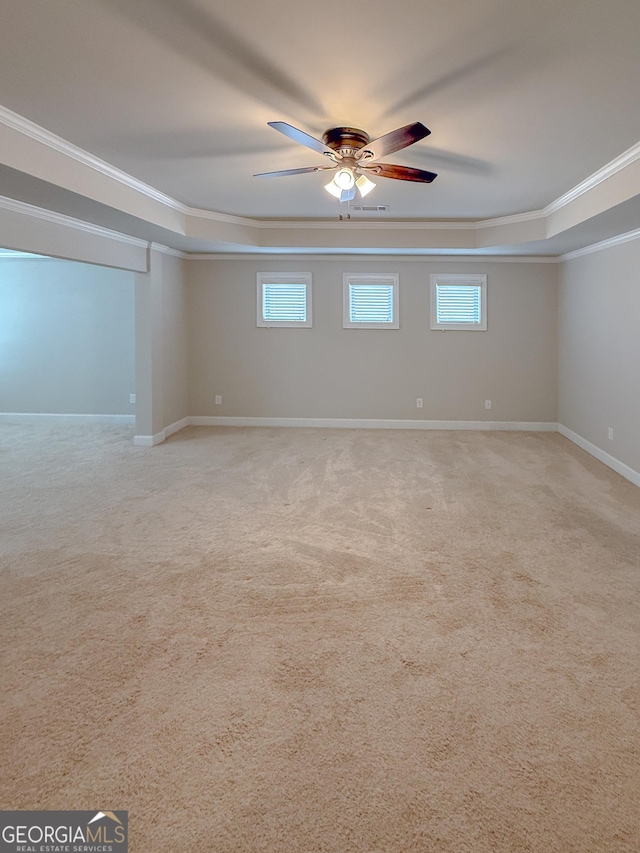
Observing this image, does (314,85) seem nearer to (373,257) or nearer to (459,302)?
(373,257)

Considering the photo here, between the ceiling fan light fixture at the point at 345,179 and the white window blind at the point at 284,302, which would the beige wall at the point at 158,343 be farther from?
the ceiling fan light fixture at the point at 345,179

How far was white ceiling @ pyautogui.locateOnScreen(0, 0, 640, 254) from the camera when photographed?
223 centimetres

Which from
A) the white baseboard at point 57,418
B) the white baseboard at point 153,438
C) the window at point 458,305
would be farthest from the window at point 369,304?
the white baseboard at point 57,418

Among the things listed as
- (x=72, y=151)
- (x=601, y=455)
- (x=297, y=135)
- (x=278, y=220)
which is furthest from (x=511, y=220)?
(x=72, y=151)

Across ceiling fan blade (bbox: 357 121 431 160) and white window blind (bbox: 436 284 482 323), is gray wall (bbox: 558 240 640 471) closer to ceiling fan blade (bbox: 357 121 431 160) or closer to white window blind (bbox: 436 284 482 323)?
white window blind (bbox: 436 284 482 323)

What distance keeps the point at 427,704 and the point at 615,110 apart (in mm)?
3342

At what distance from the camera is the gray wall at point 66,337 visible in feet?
26.6

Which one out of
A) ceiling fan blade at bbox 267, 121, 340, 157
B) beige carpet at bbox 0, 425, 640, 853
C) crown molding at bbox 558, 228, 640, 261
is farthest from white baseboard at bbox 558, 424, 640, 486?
ceiling fan blade at bbox 267, 121, 340, 157

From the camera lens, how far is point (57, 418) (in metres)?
8.34

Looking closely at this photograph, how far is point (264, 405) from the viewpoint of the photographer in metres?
7.93

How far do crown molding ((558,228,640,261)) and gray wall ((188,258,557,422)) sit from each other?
0.51 m

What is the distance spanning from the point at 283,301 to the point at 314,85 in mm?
4937

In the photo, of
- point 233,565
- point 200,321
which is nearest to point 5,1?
point 233,565

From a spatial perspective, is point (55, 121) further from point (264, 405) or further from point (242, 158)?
point (264, 405)
